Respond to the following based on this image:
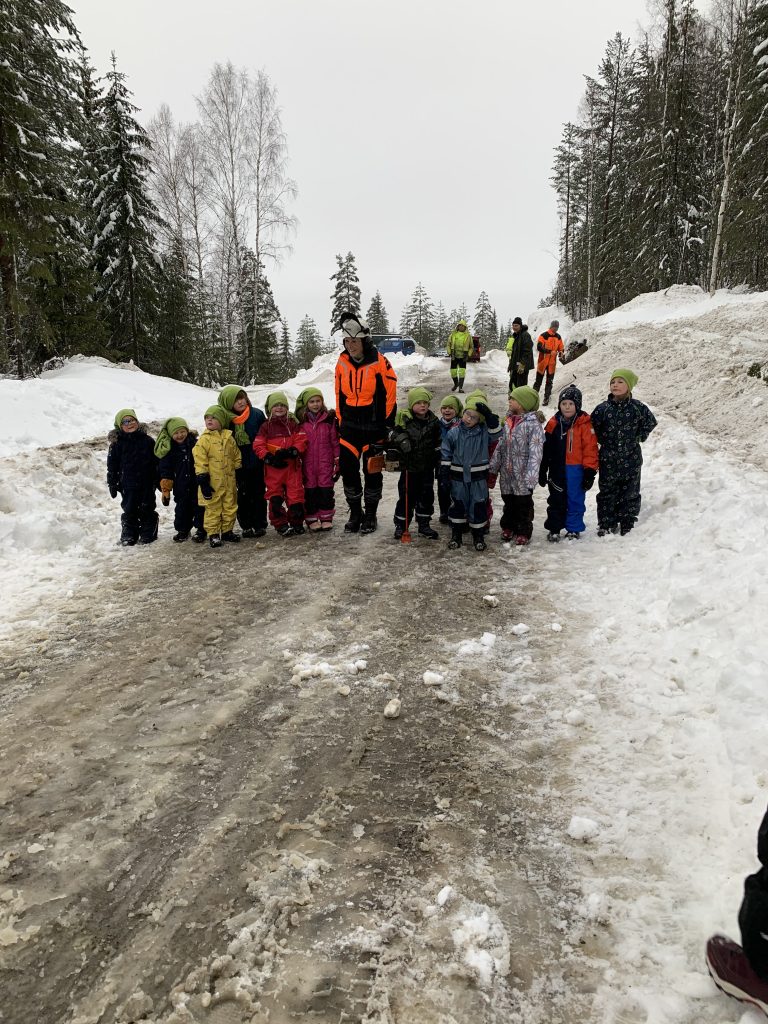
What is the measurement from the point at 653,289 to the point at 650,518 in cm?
2525

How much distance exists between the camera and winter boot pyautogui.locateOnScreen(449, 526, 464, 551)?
6.43m

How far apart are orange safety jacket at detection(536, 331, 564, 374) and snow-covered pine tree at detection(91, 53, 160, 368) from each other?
44.7 ft

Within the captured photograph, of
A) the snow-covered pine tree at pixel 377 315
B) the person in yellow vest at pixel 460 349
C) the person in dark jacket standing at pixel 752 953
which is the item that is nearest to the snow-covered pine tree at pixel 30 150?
the person in yellow vest at pixel 460 349

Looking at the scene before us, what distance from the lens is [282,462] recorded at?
6898 millimetres

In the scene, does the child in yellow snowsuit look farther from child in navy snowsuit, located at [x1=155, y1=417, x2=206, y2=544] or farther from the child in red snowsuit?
the child in red snowsuit

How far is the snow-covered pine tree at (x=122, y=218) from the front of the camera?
62.4ft

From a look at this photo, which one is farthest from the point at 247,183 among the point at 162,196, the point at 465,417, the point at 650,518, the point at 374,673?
the point at 374,673

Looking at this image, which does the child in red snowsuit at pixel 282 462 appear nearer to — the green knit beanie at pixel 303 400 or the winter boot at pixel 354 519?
the green knit beanie at pixel 303 400

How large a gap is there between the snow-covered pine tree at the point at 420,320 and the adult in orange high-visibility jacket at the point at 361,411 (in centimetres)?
7017

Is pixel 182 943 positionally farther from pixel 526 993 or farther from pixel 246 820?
pixel 526 993

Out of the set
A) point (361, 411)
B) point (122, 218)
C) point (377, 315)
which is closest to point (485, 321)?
point (377, 315)

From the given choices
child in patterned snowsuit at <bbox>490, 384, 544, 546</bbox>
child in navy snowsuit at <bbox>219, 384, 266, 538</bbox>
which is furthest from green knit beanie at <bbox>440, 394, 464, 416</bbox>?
child in navy snowsuit at <bbox>219, 384, 266, 538</bbox>

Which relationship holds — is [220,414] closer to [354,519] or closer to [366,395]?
[366,395]

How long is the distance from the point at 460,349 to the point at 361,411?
1057cm
